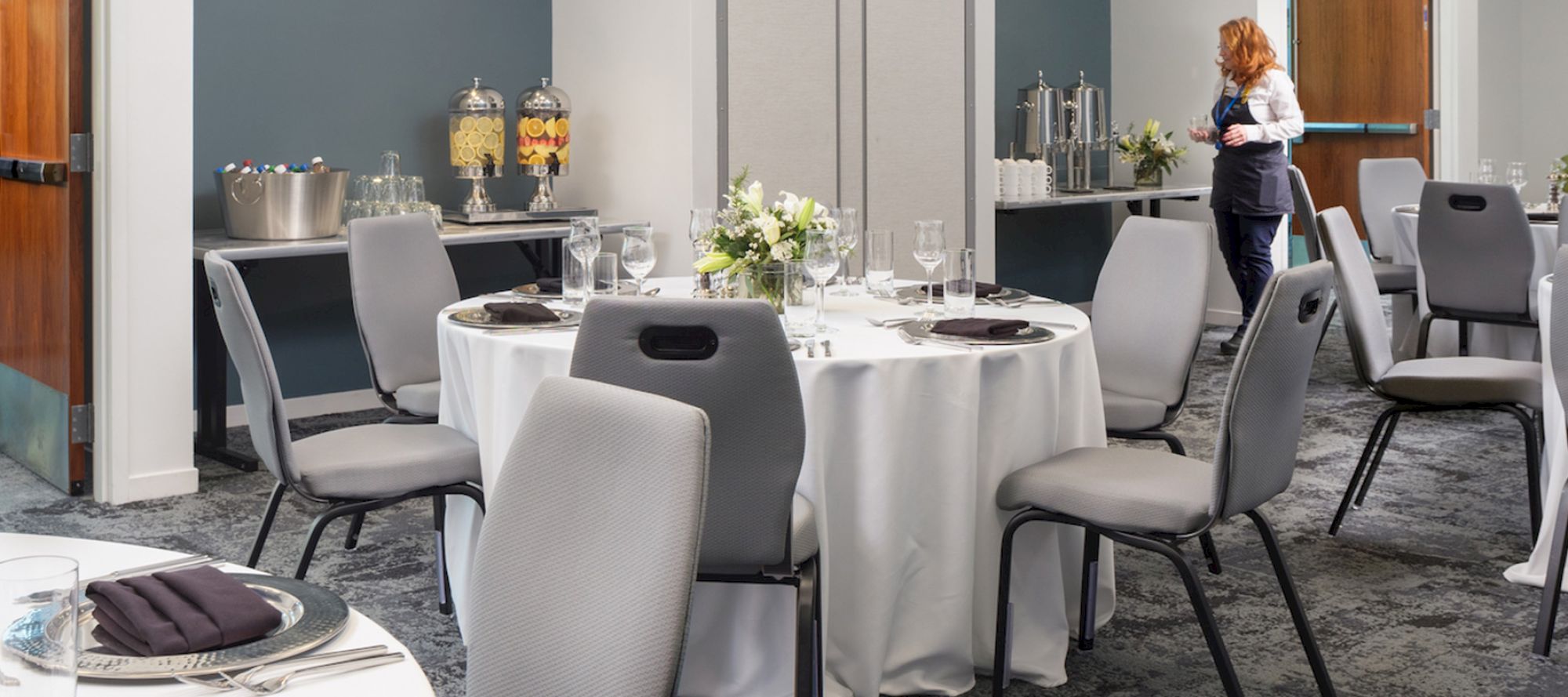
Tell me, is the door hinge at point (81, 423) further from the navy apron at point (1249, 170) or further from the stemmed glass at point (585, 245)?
the navy apron at point (1249, 170)

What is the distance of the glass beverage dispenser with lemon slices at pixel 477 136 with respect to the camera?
5594 mm

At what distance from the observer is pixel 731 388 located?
93.9 inches

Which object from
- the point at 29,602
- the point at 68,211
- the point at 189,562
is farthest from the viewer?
the point at 68,211

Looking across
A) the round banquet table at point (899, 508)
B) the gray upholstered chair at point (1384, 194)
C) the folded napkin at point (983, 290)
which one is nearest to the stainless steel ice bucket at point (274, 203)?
the round banquet table at point (899, 508)

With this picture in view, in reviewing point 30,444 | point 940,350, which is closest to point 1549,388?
Answer: point 940,350

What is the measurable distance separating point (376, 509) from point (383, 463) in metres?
0.21

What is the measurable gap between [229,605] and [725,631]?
1623 millimetres

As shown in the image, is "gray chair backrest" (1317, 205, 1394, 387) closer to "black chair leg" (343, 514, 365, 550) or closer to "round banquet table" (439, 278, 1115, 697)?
"round banquet table" (439, 278, 1115, 697)

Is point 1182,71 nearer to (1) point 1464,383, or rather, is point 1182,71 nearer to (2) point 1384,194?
(2) point 1384,194

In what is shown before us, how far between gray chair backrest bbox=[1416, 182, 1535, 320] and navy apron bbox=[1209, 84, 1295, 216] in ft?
4.74

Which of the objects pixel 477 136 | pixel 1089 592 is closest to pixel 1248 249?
pixel 477 136

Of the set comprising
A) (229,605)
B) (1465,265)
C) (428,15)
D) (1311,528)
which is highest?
(428,15)

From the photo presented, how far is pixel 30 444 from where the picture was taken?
4867mm

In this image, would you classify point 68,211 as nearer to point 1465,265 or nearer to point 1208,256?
point 1208,256
